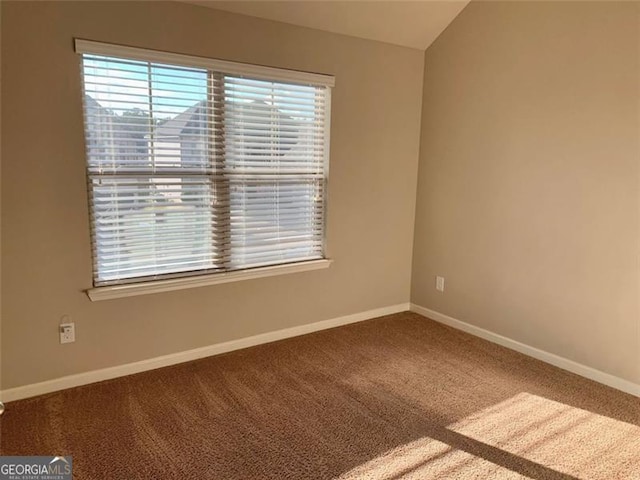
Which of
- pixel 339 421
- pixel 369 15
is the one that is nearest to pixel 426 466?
pixel 339 421

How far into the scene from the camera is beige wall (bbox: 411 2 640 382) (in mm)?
2717

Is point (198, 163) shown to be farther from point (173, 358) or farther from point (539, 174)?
point (539, 174)

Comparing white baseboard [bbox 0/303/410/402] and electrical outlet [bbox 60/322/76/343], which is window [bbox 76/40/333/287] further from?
white baseboard [bbox 0/303/410/402]

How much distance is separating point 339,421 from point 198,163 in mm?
1702

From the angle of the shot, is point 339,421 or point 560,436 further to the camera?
point 339,421

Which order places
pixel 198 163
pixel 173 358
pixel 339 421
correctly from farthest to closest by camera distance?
1. pixel 173 358
2. pixel 198 163
3. pixel 339 421

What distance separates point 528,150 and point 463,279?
1077 millimetres

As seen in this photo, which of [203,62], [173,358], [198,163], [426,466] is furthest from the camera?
[173,358]

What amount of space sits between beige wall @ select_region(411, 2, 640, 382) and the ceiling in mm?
150

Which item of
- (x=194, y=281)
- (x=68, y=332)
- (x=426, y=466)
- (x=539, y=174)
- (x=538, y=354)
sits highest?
(x=539, y=174)

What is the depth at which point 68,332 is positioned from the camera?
8.68 feet

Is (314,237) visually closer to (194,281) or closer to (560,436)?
(194,281)

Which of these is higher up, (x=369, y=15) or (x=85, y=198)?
(x=369, y=15)

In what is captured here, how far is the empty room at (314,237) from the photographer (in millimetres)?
2311
